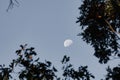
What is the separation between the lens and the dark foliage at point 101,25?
59.9 ft

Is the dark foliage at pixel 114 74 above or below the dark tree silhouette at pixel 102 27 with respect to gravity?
below

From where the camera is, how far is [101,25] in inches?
752

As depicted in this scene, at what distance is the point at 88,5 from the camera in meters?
19.0

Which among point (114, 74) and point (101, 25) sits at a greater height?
point (101, 25)

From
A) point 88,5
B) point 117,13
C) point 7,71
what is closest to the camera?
point 7,71

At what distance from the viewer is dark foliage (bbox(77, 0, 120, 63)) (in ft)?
59.9

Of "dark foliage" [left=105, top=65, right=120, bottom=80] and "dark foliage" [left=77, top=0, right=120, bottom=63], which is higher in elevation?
"dark foliage" [left=77, top=0, right=120, bottom=63]

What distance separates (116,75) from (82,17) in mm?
5230

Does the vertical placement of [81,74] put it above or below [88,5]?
below

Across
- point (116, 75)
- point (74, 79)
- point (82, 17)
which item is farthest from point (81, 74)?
point (82, 17)

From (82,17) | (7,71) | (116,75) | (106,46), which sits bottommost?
(7,71)

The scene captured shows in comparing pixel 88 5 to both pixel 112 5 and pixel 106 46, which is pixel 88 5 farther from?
pixel 106 46

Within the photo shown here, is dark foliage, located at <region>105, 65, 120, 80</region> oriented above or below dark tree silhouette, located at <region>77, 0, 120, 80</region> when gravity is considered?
below

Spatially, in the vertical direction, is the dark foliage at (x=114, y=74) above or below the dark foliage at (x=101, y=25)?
below
